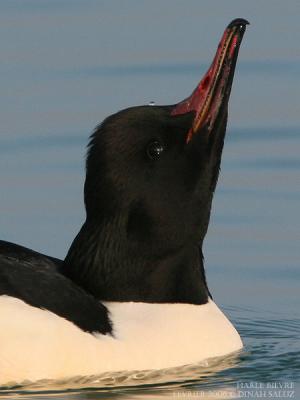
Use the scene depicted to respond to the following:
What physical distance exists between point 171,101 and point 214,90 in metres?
5.06

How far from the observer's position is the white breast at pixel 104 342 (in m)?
12.0

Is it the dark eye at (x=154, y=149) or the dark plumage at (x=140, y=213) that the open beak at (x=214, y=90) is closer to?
the dark plumage at (x=140, y=213)

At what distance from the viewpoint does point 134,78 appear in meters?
18.4

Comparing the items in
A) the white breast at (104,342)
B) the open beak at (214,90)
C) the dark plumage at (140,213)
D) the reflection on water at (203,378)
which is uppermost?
the open beak at (214,90)

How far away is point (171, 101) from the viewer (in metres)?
17.7

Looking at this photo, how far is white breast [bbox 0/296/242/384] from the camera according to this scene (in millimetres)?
12039

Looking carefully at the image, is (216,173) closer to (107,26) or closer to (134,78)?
(134,78)

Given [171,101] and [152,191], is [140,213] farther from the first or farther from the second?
[171,101]

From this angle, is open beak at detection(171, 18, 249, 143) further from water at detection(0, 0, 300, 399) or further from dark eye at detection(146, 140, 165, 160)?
water at detection(0, 0, 300, 399)

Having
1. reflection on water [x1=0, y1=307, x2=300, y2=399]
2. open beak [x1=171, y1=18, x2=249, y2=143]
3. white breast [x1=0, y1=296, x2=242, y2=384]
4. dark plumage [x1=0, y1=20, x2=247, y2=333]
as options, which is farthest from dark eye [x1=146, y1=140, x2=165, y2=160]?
reflection on water [x1=0, y1=307, x2=300, y2=399]

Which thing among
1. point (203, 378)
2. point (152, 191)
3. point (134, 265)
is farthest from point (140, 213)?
point (203, 378)

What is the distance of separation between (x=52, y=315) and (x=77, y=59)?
7074 mm

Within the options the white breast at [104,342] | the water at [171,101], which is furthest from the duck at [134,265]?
the water at [171,101]

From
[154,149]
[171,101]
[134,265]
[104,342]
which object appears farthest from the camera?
[171,101]
